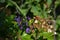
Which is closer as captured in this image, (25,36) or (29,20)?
(25,36)

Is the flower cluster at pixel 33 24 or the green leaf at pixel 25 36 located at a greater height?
the flower cluster at pixel 33 24

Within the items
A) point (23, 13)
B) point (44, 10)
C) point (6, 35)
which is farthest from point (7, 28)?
point (44, 10)

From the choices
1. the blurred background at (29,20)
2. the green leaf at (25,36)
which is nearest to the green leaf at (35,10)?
the blurred background at (29,20)

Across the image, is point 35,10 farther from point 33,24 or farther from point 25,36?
point 25,36

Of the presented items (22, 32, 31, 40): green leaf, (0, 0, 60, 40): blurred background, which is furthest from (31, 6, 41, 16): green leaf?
(22, 32, 31, 40): green leaf

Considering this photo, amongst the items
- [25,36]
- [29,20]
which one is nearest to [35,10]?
[29,20]

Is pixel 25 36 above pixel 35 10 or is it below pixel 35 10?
below

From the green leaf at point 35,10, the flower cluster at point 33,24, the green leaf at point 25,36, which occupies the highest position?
the green leaf at point 35,10

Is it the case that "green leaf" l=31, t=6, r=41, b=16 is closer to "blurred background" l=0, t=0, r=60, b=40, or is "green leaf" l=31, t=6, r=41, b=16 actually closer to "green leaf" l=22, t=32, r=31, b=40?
"blurred background" l=0, t=0, r=60, b=40

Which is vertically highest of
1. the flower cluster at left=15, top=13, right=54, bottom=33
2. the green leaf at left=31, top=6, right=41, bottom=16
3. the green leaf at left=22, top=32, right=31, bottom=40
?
the green leaf at left=31, top=6, right=41, bottom=16

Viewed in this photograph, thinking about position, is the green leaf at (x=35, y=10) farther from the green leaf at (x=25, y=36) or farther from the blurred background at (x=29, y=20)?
the green leaf at (x=25, y=36)

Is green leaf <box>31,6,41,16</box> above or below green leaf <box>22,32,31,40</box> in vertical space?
above
